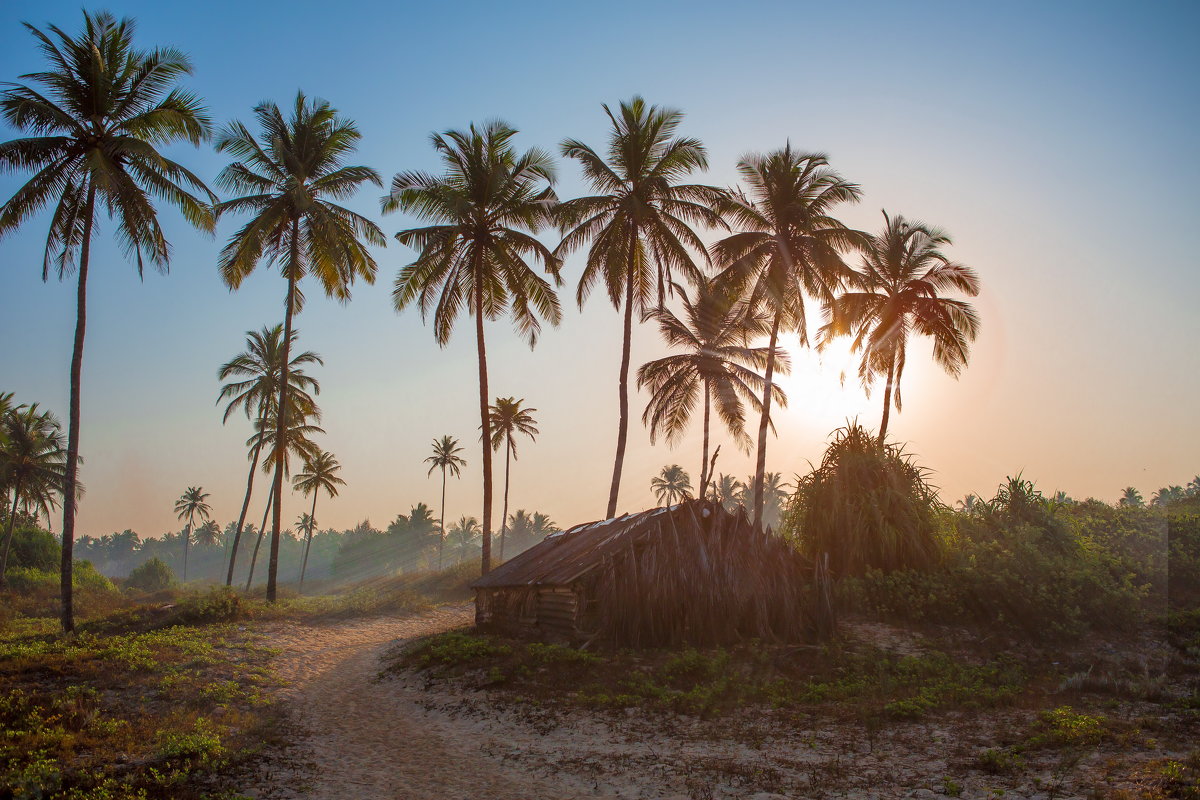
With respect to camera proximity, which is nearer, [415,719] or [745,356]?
[415,719]

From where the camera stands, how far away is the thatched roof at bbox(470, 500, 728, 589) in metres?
14.5

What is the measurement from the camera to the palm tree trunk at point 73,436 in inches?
638

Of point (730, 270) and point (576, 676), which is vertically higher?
point (730, 270)

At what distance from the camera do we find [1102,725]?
8055 mm

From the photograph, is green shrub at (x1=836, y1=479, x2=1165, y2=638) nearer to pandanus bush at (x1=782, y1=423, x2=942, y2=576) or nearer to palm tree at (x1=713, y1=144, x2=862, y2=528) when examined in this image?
pandanus bush at (x1=782, y1=423, x2=942, y2=576)

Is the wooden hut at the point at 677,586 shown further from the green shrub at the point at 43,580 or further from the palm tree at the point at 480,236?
the green shrub at the point at 43,580

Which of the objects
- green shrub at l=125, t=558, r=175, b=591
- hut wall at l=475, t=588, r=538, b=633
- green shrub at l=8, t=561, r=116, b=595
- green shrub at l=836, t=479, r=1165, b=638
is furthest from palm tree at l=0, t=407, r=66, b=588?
green shrub at l=836, t=479, r=1165, b=638

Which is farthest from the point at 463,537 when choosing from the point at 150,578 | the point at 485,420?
the point at 485,420

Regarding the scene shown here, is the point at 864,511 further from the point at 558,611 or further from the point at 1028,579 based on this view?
the point at 558,611

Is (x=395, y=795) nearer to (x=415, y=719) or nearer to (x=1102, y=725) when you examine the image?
(x=415, y=719)

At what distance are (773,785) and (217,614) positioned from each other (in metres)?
18.1

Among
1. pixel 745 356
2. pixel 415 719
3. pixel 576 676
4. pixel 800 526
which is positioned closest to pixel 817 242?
pixel 745 356

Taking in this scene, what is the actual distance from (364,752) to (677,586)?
6.87 m

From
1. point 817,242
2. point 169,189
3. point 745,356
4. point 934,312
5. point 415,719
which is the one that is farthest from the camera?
point 745,356
